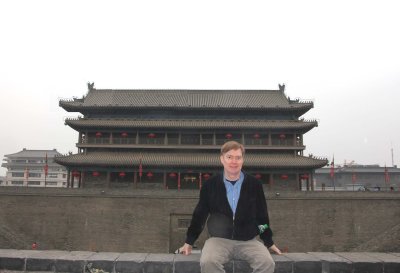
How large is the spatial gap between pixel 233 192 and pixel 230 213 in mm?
224

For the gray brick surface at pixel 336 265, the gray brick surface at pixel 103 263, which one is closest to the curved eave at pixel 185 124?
the gray brick surface at pixel 336 265

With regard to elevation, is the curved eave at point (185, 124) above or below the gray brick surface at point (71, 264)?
above

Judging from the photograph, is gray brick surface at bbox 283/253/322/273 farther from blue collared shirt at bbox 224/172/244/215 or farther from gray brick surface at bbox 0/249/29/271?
gray brick surface at bbox 0/249/29/271

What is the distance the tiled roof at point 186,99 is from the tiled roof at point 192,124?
1.00 meters

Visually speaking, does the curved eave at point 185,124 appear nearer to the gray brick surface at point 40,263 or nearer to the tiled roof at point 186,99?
the tiled roof at point 186,99

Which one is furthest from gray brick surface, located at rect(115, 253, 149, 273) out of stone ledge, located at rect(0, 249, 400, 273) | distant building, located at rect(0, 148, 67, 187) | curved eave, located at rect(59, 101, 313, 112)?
distant building, located at rect(0, 148, 67, 187)

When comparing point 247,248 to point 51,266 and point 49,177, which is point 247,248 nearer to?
point 51,266

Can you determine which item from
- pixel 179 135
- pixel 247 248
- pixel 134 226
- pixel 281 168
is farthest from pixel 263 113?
pixel 247 248

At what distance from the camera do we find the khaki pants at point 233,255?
3178mm

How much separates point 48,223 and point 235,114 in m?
13.2

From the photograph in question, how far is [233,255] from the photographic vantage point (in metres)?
3.56

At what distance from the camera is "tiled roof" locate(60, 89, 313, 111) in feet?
76.2

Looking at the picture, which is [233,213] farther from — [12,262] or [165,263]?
[12,262]

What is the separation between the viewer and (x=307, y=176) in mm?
22094
